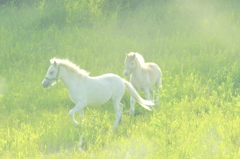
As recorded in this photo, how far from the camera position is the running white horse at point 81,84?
7.79 metres

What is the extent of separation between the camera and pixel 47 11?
61.5 feet

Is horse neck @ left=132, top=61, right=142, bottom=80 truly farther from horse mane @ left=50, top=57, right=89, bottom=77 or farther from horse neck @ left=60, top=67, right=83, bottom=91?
horse neck @ left=60, top=67, right=83, bottom=91

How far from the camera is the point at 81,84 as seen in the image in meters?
8.09

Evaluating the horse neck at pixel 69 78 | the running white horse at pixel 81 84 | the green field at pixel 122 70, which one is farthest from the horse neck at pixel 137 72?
the horse neck at pixel 69 78

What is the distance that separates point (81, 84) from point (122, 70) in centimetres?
487

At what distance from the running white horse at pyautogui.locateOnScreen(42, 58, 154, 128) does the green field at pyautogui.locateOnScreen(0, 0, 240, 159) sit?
0.46 metres

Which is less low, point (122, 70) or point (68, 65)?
point (68, 65)

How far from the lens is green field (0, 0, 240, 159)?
6738mm

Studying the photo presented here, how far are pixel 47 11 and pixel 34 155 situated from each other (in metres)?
13.3

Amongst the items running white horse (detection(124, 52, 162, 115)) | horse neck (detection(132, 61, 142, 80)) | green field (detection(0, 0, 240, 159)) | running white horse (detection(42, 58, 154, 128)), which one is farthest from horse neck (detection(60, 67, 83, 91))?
horse neck (detection(132, 61, 142, 80))

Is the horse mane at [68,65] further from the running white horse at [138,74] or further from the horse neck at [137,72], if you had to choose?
the horse neck at [137,72]

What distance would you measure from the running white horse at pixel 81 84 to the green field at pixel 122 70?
46 cm

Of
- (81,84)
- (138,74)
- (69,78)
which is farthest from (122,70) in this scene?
(69,78)

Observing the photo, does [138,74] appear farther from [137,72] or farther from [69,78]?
[69,78]
